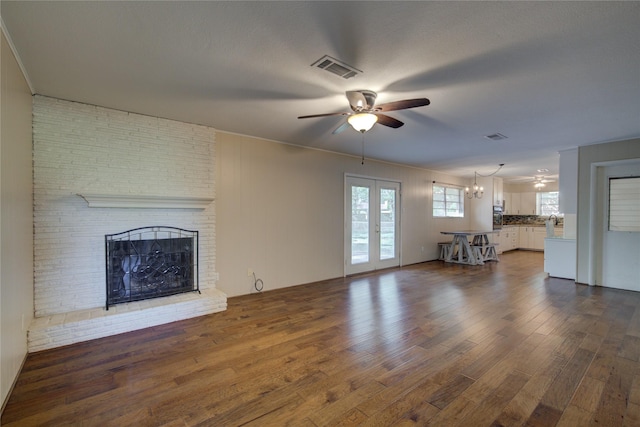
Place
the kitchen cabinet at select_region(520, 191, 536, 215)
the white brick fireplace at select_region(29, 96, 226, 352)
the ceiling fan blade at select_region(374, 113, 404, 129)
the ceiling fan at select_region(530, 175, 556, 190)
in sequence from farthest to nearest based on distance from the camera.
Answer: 1. the kitchen cabinet at select_region(520, 191, 536, 215)
2. the ceiling fan at select_region(530, 175, 556, 190)
3. the white brick fireplace at select_region(29, 96, 226, 352)
4. the ceiling fan blade at select_region(374, 113, 404, 129)

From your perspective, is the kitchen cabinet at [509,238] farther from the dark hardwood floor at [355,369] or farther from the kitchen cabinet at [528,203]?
the dark hardwood floor at [355,369]

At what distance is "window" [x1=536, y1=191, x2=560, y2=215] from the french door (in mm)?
6829

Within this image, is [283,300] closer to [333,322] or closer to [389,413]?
[333,322]

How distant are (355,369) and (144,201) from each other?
295 centimetres

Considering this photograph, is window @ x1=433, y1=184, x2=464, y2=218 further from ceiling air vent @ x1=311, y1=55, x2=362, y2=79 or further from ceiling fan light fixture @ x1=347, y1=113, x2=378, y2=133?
ceiling air vent @ x1=311, y1=55, x2=362, y2=79

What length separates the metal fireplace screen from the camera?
3.44 meters

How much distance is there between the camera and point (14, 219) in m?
2.29

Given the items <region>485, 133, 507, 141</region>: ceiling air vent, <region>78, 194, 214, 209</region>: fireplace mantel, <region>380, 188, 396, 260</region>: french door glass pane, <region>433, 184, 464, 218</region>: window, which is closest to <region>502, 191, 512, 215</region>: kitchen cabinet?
<region>433, 184, 464, 218</region>: window

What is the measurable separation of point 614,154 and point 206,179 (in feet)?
20.9

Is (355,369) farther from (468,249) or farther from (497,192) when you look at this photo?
(497,192)

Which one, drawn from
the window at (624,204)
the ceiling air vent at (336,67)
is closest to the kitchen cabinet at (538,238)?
the window at (624,204)

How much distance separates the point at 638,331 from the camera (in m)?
3.17

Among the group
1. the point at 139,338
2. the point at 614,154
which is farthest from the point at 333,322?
the point at 614,154

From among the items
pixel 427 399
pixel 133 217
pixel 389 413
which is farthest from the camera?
pixel 133 217
